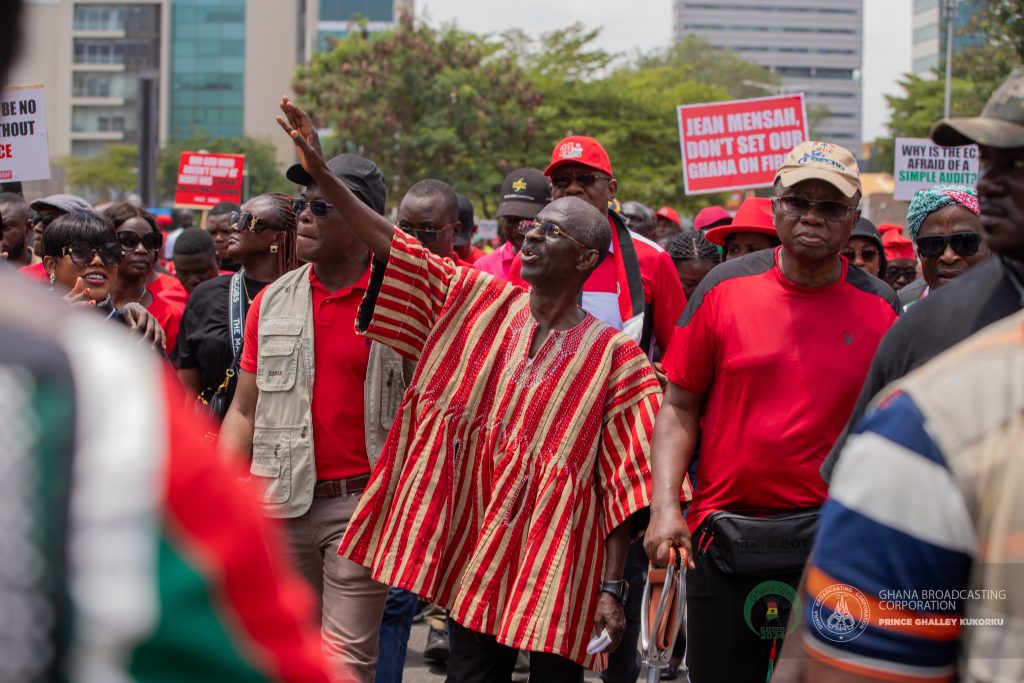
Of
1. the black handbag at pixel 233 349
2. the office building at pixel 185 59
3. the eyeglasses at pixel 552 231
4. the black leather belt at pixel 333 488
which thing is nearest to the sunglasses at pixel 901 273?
the black handbag at pixel 233 349

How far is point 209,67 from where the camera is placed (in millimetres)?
117625

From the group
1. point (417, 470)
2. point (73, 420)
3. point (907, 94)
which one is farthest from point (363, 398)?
point (907, 94)

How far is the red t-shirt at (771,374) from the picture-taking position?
426cm

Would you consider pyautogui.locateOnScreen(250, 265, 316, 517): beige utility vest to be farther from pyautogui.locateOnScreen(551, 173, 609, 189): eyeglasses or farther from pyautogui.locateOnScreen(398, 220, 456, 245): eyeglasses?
pyautogui.locateOnScreen(551, 173, 609, 189): eyeglasses

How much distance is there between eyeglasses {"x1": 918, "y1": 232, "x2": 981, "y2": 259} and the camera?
5758 millimetres

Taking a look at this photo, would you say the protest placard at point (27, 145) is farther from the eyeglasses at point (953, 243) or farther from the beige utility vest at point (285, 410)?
the eyeglasses at point (953, 243)

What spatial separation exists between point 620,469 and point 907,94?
191 feet

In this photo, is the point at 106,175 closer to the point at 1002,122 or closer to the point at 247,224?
the point at 247,224

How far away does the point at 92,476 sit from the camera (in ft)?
3.65

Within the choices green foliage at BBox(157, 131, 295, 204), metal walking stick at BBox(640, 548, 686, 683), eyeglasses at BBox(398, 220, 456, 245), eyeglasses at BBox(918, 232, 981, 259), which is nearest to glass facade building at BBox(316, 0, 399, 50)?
green foliage at BBox(157, 131, 295, 204)

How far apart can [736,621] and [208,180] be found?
13067mm

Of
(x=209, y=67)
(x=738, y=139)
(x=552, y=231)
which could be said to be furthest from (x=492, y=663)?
(x=209, y=67)

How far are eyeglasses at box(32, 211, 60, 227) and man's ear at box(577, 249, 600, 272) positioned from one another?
4.37m

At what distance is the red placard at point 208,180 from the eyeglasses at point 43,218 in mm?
7144
